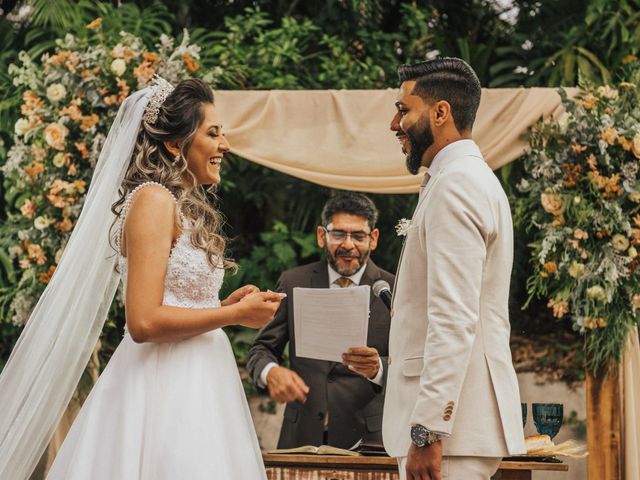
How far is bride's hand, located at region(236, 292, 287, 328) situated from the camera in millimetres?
3170

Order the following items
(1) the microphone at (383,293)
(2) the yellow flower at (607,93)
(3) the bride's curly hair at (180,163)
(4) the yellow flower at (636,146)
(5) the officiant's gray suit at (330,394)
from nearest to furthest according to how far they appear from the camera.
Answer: (3) the bride's curly hair at (180,163) < (1) the microphone at (383,293) < (5) the officiant's gray suit at (330,394) < (4) the yellow flower at (636,146) < (2) the yellow flower at (607,93)

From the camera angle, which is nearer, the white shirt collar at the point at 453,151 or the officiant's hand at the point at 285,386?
the white shirt collar at the point at 453,151

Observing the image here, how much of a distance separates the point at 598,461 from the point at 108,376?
3239mm

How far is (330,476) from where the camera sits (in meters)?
4.22

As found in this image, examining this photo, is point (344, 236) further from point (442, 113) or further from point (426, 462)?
point (426, 462)

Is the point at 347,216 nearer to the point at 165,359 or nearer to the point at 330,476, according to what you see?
the point at 330,476

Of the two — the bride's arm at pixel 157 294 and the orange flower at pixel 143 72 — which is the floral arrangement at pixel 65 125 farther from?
the bride's arm at pixel 157 294

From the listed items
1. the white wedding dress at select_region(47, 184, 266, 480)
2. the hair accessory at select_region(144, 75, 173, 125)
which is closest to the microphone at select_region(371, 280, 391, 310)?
the white wedding dress at select_region(47, 184, 266, 480)

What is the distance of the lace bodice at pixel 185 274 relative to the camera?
10.5 feet

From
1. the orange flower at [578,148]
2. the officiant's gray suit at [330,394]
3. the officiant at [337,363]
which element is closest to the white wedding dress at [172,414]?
the officiant at [337,363]

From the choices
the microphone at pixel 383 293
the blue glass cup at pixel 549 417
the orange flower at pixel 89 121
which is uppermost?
the orange flower at pixel 89 121

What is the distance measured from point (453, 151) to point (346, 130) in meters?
2.79

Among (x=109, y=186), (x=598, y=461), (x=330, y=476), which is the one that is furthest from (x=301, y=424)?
(x=109, y=186)

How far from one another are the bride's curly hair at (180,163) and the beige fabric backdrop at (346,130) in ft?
7.93
